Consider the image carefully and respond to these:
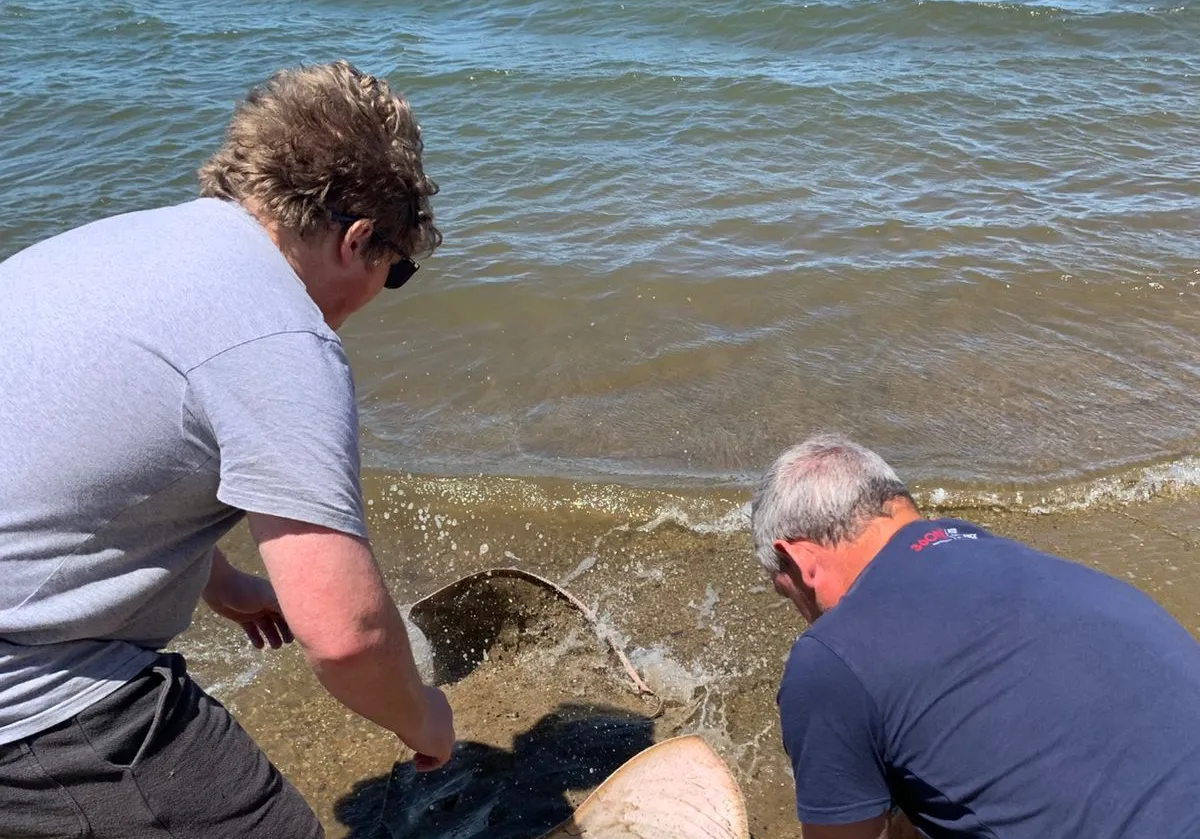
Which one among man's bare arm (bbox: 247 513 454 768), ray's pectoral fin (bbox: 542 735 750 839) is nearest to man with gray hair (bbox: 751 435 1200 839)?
ray's pectoral fin (bbox: 542 735 750 839)

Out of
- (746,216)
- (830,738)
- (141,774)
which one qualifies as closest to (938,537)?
(830,738)

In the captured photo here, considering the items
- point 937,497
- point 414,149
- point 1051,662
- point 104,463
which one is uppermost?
point 414,149

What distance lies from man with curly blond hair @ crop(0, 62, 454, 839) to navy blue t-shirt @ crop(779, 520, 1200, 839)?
80 cm

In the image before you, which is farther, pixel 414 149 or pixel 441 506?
pixel 441 506

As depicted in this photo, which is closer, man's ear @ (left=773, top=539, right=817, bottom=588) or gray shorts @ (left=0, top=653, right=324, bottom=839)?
gray shorts @ (left=0, top=653, right=324, bottom=839)

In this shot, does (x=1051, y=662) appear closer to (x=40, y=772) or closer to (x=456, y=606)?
(x=40, y=772)

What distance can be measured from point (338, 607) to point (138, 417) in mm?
418

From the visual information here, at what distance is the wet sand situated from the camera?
10.4 ft

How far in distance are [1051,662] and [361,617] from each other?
3.86ft

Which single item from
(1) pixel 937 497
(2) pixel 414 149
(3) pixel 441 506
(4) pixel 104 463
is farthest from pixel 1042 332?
(4) pixel 104 463

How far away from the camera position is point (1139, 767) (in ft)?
5.72

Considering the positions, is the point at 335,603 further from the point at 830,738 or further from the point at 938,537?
the point at 938,537

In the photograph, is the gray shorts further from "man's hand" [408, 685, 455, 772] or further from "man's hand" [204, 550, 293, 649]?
"man's hand" [204, 550, 293, 649]

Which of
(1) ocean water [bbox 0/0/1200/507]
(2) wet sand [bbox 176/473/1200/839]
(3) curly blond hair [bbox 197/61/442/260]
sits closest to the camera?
(3) curly blond hair [bbox 197/61/442/260]
